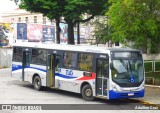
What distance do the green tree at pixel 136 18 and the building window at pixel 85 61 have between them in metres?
2.92

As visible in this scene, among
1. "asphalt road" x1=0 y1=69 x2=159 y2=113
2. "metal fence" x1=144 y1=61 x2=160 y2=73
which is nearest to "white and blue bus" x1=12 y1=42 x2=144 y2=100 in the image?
"asphalt road" x1=0 y1=69 x2=159 y2=113

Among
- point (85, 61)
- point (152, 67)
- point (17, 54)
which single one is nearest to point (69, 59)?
point (85, 61)

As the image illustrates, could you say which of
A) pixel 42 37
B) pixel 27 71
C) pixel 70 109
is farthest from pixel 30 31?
pixel 70 109

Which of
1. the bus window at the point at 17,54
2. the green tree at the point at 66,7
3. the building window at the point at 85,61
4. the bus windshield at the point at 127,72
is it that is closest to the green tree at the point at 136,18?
the bus windshield at the point at 127,72

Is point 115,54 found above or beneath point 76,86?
above

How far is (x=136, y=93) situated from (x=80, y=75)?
2.99 m

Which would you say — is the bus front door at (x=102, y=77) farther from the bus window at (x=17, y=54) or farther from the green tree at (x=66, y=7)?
the green tree at (x=66, y=7)

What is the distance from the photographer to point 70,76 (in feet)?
68.2

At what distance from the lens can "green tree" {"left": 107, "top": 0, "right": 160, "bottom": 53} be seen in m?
20.9

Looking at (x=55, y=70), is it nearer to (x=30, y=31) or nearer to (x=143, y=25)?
(x=143, y=25)

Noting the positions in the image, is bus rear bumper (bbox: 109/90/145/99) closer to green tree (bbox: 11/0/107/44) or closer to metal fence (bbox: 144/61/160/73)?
metal fence (bbox: 144/61/160/73)

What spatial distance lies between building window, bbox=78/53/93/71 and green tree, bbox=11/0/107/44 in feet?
46.8

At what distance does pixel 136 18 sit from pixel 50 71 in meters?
5.49

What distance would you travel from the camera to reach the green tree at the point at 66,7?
34219mm
